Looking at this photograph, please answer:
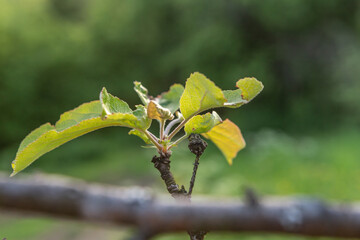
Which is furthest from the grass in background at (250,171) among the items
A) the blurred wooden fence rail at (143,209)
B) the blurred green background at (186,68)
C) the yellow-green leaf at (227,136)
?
the yellow-green leaf at (227,136)

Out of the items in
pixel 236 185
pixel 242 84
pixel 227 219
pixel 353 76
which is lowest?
pixel 242 84

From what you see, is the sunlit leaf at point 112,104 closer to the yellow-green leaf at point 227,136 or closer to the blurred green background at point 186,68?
the yellow-green leaf at point 227,136

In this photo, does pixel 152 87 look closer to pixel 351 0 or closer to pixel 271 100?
pixel 271 100

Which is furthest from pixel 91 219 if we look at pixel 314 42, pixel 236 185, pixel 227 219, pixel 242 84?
pixel 314 42

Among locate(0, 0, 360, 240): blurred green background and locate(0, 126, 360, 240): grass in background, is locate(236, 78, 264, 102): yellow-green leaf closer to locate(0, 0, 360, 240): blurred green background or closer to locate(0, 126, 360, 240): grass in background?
→ locate(0, 126, 360, 240): grass in background

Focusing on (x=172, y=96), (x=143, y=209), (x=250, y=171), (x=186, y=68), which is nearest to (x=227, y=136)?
(x=172, y=96)

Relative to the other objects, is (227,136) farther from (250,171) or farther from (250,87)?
(250,171)
